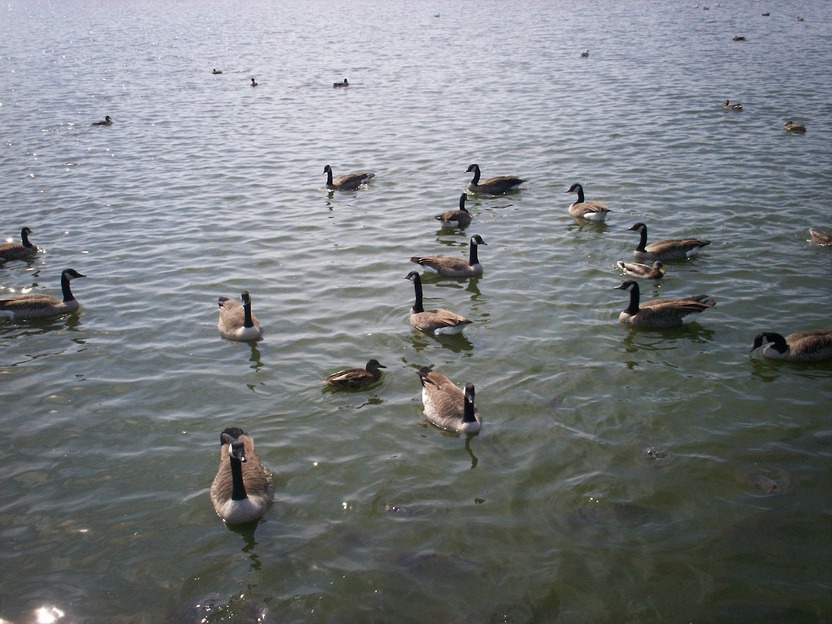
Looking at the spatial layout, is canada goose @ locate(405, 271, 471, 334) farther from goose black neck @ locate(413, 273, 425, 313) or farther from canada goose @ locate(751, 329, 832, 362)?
canada goose @ locate(751, 329, 832, 362)

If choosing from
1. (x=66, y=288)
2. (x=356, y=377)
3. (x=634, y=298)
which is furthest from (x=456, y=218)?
(x=66, y=288)

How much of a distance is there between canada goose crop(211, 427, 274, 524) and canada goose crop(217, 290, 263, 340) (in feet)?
12.6

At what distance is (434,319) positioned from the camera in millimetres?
13977

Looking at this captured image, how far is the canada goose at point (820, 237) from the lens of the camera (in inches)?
661

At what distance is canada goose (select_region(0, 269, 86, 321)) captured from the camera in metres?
15.1

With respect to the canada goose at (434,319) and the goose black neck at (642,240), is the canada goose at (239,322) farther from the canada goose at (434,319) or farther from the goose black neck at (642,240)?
the goose black neck at (642,240)

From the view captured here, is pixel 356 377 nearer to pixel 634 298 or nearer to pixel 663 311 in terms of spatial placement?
pixel 634 298

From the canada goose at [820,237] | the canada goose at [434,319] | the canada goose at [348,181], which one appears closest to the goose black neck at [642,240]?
the canada goose at [820,237]

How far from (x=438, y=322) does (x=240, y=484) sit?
5.74m

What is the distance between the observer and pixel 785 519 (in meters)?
9.06

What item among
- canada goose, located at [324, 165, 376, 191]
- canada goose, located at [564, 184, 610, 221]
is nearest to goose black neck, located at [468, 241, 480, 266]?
canada goose, located at [564, 184, 610, 221]

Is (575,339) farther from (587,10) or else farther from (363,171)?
(587,10)

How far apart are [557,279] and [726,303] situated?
3.70 metres

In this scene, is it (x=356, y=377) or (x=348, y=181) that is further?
(x=348, y=181)
